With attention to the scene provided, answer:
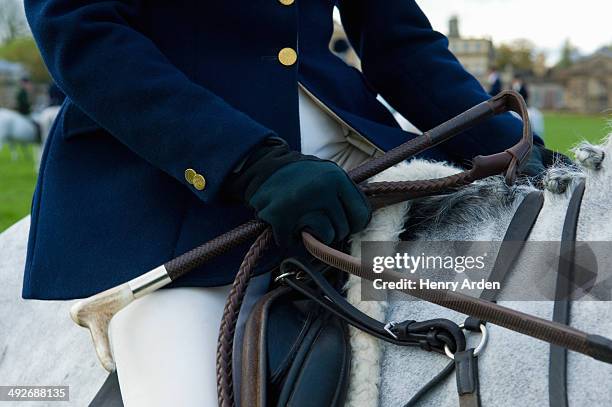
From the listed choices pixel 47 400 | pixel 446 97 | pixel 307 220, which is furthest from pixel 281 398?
pixel 446 97

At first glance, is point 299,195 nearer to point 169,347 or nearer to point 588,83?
point 169,347

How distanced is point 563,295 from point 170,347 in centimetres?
71

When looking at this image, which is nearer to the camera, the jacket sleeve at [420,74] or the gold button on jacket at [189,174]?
the gold button on jacket at [189,174]

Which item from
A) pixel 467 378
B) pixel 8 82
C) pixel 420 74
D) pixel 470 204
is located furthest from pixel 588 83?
pixel 467 378

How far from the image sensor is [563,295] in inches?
46.6

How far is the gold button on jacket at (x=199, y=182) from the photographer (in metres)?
1.39

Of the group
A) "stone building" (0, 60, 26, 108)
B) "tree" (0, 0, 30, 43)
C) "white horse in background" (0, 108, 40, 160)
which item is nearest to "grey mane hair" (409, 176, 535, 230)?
"white horse in background" (0, 108, 40, 160)

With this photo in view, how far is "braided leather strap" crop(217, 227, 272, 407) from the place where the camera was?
4.39 feet

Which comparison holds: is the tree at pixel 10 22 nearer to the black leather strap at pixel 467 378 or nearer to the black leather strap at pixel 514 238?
the black leather strap at pixel 514 238

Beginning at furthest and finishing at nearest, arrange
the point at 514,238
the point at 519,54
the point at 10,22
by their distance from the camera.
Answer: the point at 519,54 < the point at 10,22 < the point at 514,238

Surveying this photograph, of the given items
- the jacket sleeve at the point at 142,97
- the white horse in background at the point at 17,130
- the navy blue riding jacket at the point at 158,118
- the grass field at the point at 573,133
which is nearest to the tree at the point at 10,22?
the white horse in background at the point at 17,130

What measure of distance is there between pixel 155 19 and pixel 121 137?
0.27 metres

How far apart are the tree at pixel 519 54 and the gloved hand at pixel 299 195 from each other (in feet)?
214

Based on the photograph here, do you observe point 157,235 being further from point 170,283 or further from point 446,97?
point 446,97
